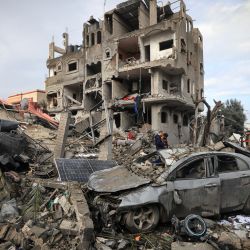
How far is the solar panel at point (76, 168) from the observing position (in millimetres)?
7629

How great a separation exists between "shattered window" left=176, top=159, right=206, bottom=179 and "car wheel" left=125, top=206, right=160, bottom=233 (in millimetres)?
898

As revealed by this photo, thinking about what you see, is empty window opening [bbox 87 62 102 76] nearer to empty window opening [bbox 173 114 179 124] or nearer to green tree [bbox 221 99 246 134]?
empty window opening [bbox 173 114 179 124]

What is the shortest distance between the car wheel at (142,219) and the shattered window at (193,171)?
898mm

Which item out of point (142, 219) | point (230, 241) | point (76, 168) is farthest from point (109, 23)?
point (230, 241)

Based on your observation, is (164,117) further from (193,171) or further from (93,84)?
(193,171)

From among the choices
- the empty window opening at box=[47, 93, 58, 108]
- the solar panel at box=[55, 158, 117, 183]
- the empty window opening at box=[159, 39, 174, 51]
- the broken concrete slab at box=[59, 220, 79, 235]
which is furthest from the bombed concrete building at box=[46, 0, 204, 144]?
the broken concrete slab at box=[59, 220, 79, 235]

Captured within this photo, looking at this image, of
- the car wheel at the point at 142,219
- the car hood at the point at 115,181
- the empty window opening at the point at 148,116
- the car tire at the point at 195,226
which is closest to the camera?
the car tire at the point at 195,226

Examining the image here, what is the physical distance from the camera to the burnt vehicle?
17.6 feet

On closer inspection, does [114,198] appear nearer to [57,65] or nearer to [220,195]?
[220,195]

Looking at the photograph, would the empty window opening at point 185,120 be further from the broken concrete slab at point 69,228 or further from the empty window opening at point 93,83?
the broken concrete slab at point 69,228

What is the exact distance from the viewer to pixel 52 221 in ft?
18.4

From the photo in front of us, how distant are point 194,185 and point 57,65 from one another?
110 ft

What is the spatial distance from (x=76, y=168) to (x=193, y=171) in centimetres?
350

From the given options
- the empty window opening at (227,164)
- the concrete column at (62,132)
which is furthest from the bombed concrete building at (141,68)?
the empty window opening at (227,164)
